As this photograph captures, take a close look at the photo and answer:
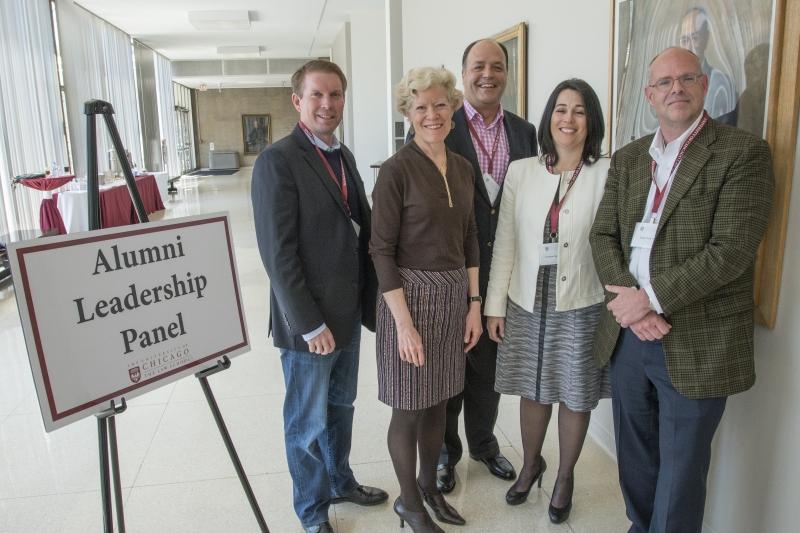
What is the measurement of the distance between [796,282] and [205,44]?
1612 centimetres

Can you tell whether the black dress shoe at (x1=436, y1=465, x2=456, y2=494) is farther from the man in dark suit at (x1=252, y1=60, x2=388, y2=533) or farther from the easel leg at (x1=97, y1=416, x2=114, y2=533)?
the easel leg at (x1=97, y1=416, x2=114, y2=533)

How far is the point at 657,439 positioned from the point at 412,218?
1.10 m

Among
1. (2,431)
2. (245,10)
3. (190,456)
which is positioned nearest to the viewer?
(190,456)

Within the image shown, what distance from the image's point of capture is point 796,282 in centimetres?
165

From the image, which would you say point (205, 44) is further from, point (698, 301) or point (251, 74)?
point (698, 301)

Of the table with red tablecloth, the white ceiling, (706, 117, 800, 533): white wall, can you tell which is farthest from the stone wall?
(706, 117, 800, 533): white wall

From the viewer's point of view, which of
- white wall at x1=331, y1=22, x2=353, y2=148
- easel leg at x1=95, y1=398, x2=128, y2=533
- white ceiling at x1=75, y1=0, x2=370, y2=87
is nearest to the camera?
easel leg at x1=95, y1=398, x2=128, y2=533

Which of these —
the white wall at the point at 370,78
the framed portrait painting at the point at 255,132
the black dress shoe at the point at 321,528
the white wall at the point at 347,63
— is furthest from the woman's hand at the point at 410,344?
the framed portrait painting at the point at 255,132

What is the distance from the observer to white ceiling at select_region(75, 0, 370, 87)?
10.4 m

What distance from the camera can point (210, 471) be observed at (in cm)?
264

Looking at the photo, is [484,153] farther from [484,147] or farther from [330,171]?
[330,171]

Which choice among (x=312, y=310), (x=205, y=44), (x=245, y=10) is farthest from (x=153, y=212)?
(x=312, y=310)

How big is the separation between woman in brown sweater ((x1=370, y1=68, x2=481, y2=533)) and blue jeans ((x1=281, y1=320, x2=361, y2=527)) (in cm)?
23

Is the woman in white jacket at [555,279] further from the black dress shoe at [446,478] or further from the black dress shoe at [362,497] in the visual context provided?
the black dress shoe at [362,497]
